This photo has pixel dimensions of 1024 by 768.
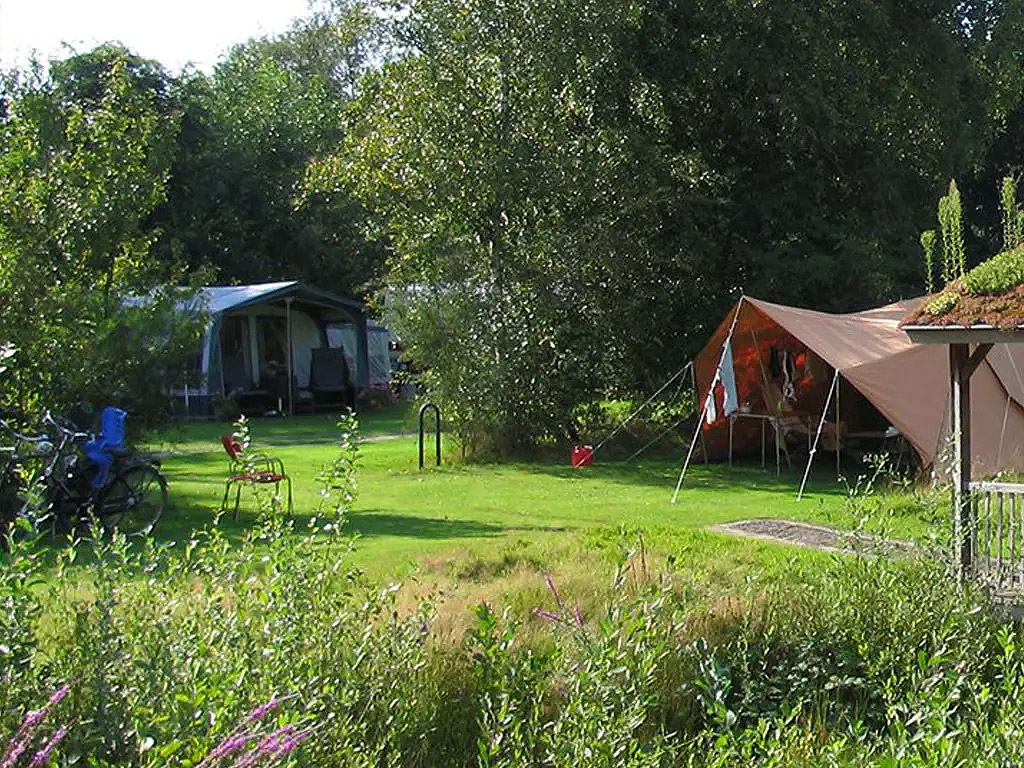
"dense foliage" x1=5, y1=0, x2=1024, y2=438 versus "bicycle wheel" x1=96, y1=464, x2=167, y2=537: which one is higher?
"dense foliage" x1=5, y1=0, x2=1024, y2=438

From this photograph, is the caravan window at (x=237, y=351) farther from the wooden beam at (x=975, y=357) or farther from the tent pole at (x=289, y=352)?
the wooden beam at (x=975, y=357)

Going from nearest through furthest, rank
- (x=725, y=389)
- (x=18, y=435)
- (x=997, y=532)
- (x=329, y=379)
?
(x=997, y=532), (x=18, y=435), (x=725, y=389), (x=329, y=379)

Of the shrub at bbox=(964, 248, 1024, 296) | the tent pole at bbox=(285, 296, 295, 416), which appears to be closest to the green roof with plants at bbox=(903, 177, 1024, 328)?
the shrub at bbox=(964, 248, 1024, 296)

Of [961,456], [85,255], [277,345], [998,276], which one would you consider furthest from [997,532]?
[277,345]

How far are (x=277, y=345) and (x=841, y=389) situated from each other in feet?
44.3

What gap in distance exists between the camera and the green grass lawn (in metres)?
8.91

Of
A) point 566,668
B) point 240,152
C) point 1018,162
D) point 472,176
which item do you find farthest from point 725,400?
point 240,152

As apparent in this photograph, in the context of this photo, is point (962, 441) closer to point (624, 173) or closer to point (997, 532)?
point (997, 532)

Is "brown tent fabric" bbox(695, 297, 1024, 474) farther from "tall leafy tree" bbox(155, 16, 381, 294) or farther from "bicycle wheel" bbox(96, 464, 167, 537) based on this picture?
"tall leafy tree" bbox(155, 16, 381, 294)

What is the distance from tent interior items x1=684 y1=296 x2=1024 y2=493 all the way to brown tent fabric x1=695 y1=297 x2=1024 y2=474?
0.01m

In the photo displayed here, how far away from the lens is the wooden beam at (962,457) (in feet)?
23.5

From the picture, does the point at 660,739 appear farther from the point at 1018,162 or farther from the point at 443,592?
the point at 1018,162

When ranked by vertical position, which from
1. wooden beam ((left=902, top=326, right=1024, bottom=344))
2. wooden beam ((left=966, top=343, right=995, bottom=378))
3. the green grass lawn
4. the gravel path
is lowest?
the gravel path

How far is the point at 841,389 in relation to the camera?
1585 centimetres
